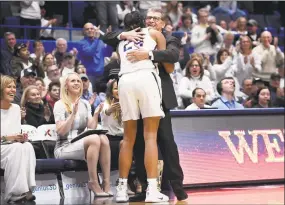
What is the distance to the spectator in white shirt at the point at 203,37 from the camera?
1363 cm

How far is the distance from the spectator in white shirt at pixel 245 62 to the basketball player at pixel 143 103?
20.0ft

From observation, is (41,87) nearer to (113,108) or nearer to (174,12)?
(113,108)

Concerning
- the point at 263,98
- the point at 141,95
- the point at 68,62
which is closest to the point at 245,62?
the point at 263,98

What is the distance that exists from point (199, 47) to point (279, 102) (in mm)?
2622

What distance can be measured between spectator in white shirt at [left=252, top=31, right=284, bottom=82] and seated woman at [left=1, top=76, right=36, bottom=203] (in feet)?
23.3

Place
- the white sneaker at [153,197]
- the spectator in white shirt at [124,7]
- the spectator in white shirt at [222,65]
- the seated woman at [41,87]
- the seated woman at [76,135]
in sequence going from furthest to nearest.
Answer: the spectator in white shirt at [124,7]
the spectator in white shirt at [222,65]
the seated woman at [41,87]
the seated woman at [76,135]
the white sneaker at [153,197]

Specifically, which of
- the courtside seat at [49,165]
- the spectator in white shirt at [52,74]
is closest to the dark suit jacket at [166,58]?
the courtside seat at [49,165]

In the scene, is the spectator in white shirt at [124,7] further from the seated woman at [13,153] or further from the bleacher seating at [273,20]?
the seated woman at [13,153]

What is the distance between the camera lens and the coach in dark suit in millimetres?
7062

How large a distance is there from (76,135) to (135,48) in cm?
147

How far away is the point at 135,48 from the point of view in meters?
7.12

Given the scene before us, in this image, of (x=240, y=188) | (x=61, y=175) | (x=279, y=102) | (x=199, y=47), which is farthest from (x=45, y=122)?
(x=199, y=47)

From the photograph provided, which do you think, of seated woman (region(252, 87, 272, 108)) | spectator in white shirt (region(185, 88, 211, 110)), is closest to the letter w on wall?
spectator in white shirt (region(185, 88, 211, 110))

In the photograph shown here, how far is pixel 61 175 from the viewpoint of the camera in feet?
26.2
